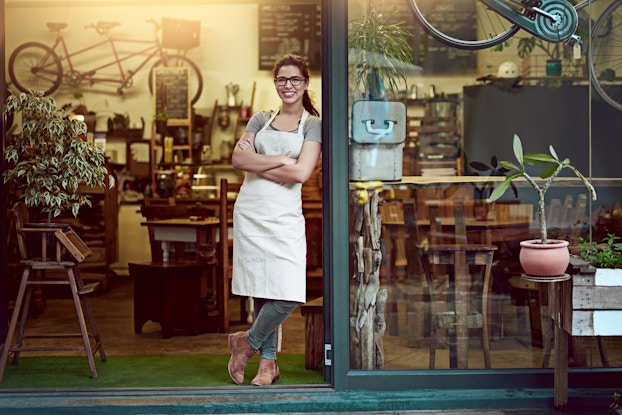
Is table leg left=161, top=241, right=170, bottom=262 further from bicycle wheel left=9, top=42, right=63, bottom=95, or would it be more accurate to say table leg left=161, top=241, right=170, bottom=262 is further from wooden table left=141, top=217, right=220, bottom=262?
bicycle wheel left=9, top=42, right=63, bottom=95

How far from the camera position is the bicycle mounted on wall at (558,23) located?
4.61 meters

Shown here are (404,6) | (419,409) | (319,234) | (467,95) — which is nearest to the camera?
(419,409)

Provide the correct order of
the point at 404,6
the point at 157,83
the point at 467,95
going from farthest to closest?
the point at 157,83 → the point at 467,95 → the point at 404,6

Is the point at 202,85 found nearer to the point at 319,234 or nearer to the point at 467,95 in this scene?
the point at 319,234

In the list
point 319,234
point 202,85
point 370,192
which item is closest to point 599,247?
point 370,192

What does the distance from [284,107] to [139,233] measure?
18.8 ft

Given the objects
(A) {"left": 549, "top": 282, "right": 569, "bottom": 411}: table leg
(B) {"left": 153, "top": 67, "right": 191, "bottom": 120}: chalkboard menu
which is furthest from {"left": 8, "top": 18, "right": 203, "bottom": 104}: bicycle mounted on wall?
(A) {"left": 549, "top": 282, "right": 569, "bottom": 411}: table leg

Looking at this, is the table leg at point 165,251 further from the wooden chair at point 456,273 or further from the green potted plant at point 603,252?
the green potted plant at point 603,252

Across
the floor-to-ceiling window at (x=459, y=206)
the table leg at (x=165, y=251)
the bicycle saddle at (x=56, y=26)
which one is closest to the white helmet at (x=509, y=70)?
the floor-to-ceiling window at (x=459, y=206)

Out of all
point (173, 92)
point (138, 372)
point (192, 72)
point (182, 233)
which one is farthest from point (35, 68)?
point (138, 372)

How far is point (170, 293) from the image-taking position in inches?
243

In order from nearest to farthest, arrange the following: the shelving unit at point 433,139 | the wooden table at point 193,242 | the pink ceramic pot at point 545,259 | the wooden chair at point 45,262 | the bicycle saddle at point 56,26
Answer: the pink ceramic pot at point 545,259 → the wooden chair at point 45,262 → the shelving unit at point 433,139 → the wooden table at point 193,242 → the bicycle saddle at point 56,26

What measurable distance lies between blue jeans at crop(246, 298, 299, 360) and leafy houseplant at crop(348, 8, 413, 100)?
1150 mm

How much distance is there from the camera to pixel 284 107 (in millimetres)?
4754
